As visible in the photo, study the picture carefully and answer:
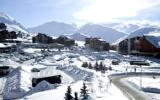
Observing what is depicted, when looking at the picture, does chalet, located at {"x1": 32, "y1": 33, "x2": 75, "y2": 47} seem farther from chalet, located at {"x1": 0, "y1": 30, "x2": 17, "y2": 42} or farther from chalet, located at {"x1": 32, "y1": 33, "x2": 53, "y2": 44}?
chalet, located at {"x1": 0, "y1": 30, "x2": 17, "y2": 42}

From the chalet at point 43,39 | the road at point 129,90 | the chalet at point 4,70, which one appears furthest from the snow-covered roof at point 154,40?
the chalet at point 43,39

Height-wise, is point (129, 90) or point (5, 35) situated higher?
point (5, 35)

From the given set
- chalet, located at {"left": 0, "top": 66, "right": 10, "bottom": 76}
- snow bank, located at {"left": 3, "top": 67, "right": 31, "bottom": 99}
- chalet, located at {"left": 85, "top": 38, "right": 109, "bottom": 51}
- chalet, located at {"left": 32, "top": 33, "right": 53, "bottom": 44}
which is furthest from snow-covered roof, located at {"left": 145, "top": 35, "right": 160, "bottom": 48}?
chalet, located at {"left": 32, "top": 33, "right": 53, "bottom": 44}

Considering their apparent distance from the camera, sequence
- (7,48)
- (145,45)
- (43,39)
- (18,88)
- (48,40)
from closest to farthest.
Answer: (18,88)
(145,45)
(7,48)
(48,40)
(43,39)

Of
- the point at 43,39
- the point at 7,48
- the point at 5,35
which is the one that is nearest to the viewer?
the point at 7,48

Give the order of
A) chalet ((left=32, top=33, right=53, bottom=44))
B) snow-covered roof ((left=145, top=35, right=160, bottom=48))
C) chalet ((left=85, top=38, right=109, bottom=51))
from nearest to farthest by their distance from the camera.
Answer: snow-covered roof ((left=145, top=35, right=160, bottom=48))
chalet ((left=85, top=38, right=109, bottom=51))
chalet ((left=32, top=33, right=53, bottom=44))

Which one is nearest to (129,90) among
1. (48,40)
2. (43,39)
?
(48,40)

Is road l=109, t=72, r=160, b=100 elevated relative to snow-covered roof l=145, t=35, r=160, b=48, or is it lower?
lower

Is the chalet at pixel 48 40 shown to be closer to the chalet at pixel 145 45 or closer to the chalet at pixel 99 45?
the chalet at pixel 99 45

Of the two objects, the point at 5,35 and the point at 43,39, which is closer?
the point at 5,35

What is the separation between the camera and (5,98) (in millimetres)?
50906

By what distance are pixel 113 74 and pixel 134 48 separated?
59.4 m

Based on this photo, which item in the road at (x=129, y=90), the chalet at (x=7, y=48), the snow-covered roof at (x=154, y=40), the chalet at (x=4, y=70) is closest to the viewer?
the road at (x=129, y=90)

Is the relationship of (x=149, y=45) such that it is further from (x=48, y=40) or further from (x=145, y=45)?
(x=48, y=40)
